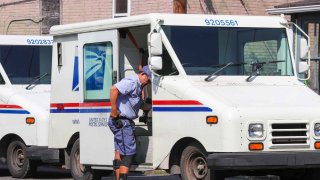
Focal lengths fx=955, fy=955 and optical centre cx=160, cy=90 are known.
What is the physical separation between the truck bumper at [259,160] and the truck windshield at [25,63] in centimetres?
596

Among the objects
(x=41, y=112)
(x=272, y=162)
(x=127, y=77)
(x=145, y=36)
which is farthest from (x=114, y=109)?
(x=41, y=112)

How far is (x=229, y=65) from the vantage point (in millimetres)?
12359

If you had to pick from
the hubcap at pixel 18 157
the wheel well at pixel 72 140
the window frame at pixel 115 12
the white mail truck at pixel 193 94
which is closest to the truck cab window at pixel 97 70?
the white mail truck at pixel 193 94

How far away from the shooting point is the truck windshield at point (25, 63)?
16203 mm

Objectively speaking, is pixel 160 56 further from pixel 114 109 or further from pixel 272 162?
pixel 272 162

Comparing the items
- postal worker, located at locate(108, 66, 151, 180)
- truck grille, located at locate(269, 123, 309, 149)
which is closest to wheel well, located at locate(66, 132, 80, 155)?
postal worker, located at locate(108, 66, 151, 180)

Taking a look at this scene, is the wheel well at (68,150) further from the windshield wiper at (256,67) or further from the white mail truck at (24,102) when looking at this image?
the windshield wiper at (256,67)

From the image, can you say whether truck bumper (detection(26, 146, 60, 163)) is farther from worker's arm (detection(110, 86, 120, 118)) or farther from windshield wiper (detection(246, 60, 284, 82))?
windshield wiper (detection(246, 60, 284, 82))

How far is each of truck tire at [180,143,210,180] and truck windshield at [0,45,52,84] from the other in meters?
5.30

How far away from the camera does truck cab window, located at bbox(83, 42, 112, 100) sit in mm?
13117

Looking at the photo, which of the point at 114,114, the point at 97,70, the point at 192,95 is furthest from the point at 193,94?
the point at 97,70

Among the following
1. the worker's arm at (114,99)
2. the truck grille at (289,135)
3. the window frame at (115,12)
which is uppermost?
the window frame at (115,12)

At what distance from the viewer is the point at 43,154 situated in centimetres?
1500

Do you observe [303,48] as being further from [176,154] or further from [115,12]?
[115,12]
